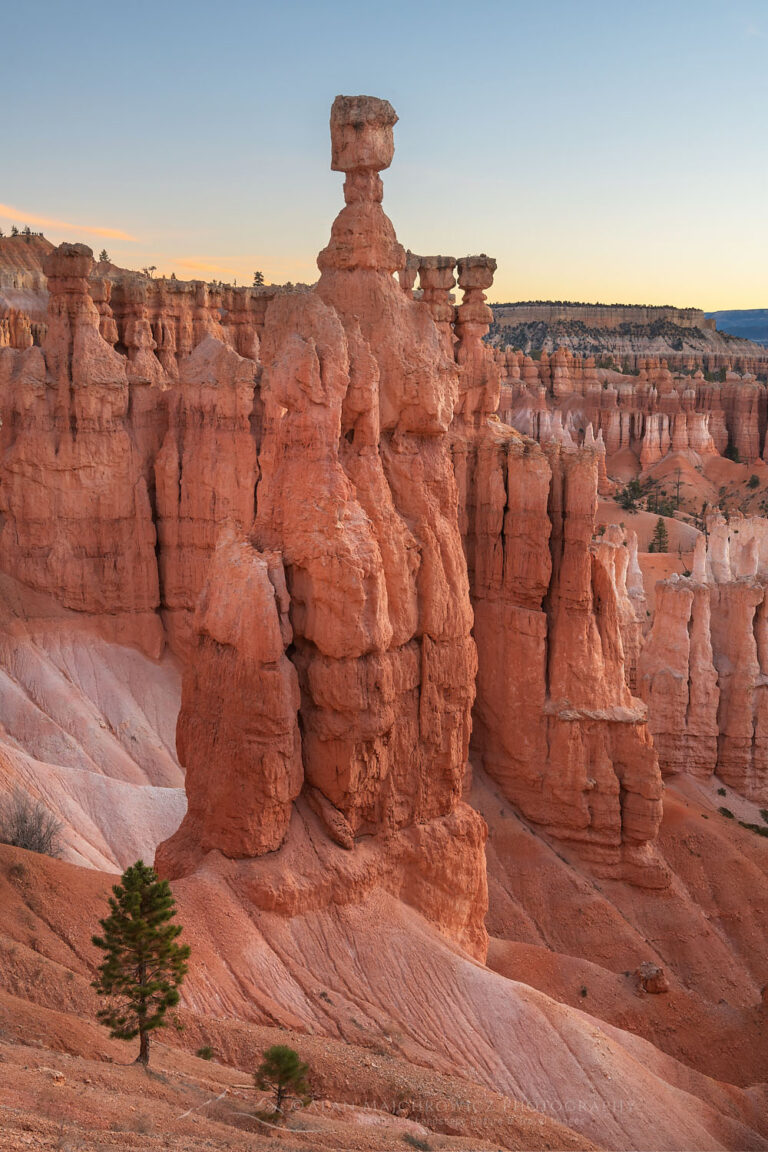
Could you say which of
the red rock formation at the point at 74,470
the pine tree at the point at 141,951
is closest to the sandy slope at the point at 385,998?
the pine tree at the point at 141,951

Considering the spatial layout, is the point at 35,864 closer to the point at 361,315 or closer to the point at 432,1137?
the point at 432,1137

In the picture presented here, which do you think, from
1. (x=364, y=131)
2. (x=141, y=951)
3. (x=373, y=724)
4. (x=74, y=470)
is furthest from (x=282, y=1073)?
(x=74, y=470)

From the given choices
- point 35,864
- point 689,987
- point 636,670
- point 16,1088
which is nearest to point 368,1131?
point 16,1088

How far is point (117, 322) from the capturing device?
4488 centimetres

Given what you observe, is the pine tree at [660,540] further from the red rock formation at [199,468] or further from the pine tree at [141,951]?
the pine tree at [141,951]

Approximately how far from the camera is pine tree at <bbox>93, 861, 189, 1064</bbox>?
11922mm

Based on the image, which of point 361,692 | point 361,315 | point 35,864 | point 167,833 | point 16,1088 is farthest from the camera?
point 167,833

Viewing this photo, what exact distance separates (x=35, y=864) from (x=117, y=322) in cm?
3305

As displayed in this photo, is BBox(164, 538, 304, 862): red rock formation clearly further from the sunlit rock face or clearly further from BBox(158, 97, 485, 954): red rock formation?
the sunlit rock face

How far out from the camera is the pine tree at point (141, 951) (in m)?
11.9

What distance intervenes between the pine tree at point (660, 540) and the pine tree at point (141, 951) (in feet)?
210

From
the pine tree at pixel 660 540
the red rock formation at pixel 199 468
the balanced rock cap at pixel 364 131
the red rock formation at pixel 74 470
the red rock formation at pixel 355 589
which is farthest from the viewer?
the pine tree at pixel 660 540

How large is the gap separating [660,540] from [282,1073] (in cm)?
6525

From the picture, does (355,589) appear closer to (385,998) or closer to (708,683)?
(385,998)
